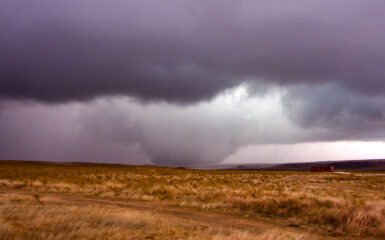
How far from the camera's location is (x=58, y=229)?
9570 mm

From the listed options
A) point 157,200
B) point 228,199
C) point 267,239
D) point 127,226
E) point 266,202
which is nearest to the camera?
point 267,239

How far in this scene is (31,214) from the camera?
11.3 meters

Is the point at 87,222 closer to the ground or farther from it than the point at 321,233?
farther from it

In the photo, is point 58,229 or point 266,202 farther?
point 266,202

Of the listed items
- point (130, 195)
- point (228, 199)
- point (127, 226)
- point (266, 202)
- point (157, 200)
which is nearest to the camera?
point (127, 226)

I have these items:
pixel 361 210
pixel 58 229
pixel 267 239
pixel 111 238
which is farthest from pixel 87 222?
pixel 361 210

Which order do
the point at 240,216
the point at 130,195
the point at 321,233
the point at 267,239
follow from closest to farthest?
the point at 267,239 → the point at 321,233 → the point at 240,216 → the point at 130,195

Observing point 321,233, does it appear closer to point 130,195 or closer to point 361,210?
point 361,210

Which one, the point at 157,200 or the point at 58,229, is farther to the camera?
the point at 157,200

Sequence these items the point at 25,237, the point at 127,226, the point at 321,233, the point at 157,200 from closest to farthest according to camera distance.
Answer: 1. the point at 25,237
2. the point at 127,226
3. the point at 321,233
4. the point at 157,200

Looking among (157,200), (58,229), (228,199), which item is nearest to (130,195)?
(157,200)

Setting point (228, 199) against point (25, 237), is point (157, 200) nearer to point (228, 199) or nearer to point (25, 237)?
point (228, 199)

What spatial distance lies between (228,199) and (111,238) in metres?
12.6

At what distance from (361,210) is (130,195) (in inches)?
666
